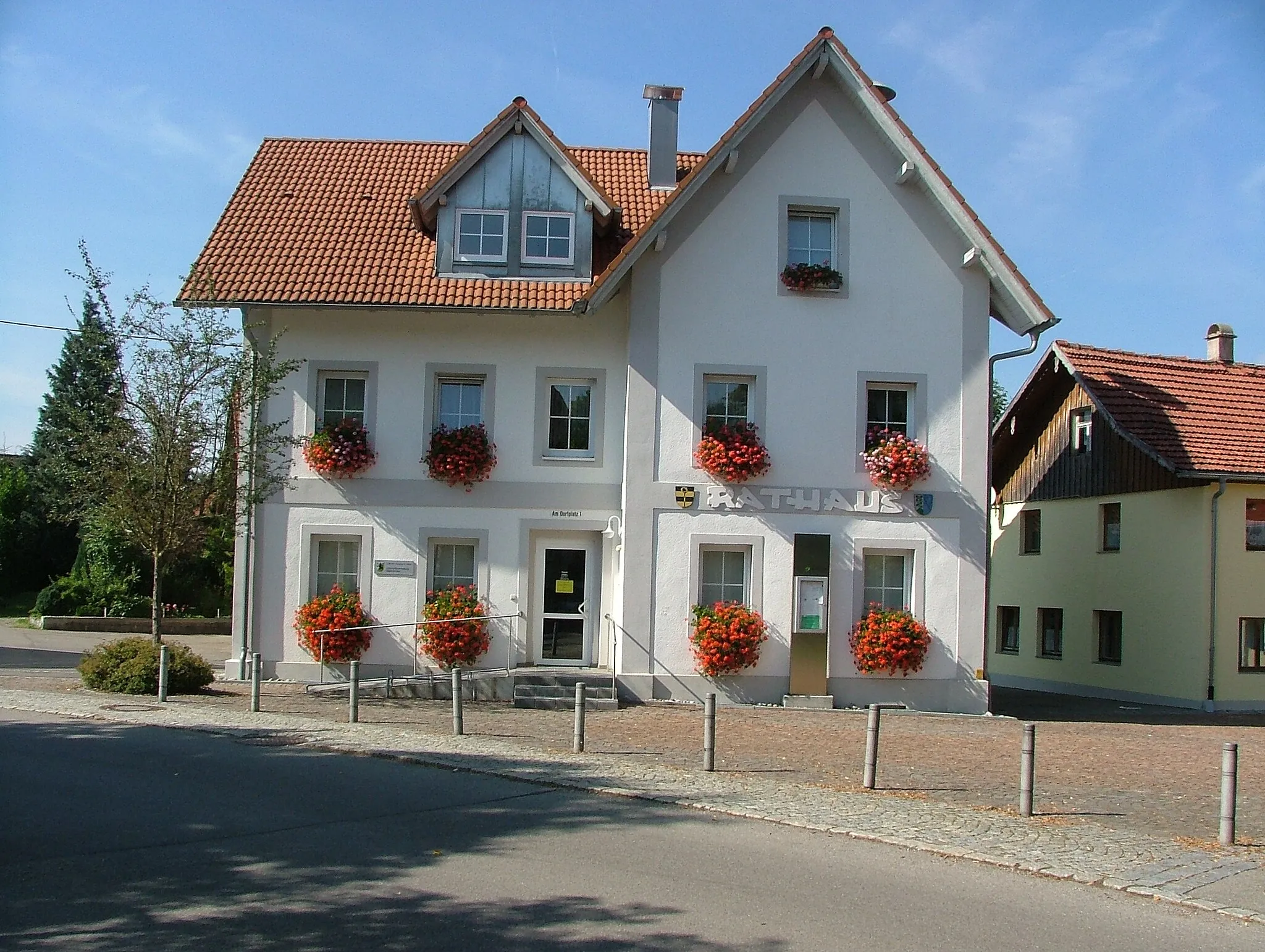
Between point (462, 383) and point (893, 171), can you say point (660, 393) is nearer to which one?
point (462, 383)

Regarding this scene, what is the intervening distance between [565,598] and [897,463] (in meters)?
5.50

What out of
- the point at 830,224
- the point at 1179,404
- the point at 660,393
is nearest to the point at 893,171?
the point at 830,224

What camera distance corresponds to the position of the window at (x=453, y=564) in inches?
778

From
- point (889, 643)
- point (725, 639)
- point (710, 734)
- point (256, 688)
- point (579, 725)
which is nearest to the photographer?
point (710, 734)

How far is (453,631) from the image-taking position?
62.4 feet

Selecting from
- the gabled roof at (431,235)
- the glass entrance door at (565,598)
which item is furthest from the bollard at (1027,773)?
the glass entrance door at (565,598)

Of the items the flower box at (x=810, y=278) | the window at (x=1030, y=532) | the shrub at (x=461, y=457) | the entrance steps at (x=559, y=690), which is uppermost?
the flower box at (x=810, y=278)

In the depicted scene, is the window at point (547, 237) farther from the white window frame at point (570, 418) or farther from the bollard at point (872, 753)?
the bollard at point (872, 753)

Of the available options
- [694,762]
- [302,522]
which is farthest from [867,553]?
[302,522]

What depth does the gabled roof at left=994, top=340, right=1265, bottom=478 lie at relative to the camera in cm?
2336

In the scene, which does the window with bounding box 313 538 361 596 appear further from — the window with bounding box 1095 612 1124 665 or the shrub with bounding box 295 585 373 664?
the window with bounding box 1095 612 1124 665

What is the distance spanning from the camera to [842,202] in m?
19.5

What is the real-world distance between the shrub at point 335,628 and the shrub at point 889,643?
291 inches

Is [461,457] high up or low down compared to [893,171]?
down
